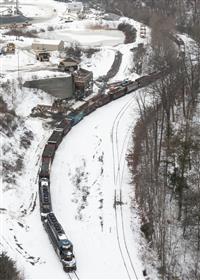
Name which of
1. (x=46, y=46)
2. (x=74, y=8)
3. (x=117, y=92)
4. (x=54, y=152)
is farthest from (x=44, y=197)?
(x=74, y=8)

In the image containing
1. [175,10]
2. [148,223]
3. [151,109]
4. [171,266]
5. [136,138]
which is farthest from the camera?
[175,10]

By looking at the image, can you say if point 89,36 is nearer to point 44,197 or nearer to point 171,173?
point 171,173

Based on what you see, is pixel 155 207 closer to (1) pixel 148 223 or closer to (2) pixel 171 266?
(1) pixel 148 223

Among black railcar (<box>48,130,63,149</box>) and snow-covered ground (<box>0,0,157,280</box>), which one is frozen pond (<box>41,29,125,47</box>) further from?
black railcar (<box>48,130,63,149</box>)

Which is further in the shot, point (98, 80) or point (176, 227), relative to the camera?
point (98, 80)

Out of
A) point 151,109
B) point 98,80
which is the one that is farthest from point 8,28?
point 151,109
